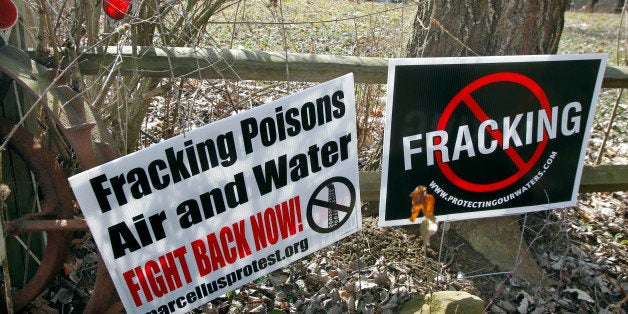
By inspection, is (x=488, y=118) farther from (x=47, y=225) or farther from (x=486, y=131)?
(x=47, y=225)

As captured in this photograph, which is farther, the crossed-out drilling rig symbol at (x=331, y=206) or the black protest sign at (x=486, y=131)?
the black protest sign at (x=486, y=131)

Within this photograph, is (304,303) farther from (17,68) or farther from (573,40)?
(573,40)

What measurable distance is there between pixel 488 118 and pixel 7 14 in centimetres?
242

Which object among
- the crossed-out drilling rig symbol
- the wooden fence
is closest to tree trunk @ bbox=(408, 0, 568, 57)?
the wooden fence

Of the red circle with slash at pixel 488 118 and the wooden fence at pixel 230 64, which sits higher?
the wooden fence at pixel 230 64

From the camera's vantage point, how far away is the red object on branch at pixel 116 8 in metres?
2.56

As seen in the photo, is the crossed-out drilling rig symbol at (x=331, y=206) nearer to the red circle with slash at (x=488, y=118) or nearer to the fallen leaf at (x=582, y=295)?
the red circle with slash at (x=488, y=118)

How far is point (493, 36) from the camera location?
3410mm

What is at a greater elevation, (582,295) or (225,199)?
(225,199)

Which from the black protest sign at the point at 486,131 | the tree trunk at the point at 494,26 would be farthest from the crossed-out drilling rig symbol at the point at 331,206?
the tree trunk at the point at 494,26

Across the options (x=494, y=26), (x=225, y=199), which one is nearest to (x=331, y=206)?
(x=225, y=199)

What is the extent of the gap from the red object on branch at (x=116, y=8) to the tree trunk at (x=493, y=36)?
169cm

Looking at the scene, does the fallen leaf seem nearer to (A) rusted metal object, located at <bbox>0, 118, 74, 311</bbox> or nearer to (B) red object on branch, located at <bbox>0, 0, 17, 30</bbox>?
(A) rusted metal object, located at <bbox>0, 118, 74, 311</bbox>

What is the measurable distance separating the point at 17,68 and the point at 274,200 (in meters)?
1.29
